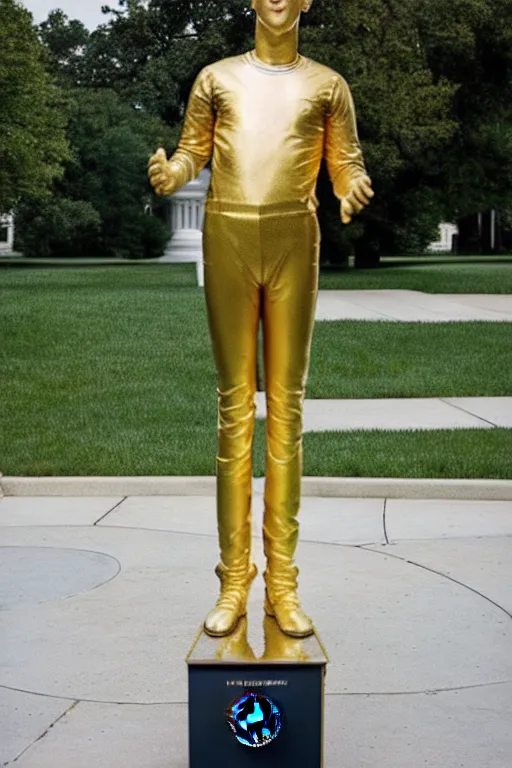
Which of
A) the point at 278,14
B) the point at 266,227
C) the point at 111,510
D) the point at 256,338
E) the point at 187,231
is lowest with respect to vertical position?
the point at 111,510

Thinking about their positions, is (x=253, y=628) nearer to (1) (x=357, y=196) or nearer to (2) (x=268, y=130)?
(1) (x=357, y=196)

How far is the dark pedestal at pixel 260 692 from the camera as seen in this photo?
12.2 ft

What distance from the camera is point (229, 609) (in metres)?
3.96

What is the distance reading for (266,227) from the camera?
12.4 feet

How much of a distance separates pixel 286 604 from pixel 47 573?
285cm

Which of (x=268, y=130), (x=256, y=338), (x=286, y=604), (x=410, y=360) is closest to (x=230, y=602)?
(x=286, y=604)

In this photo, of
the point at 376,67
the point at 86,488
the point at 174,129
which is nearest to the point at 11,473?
the point at 86,488

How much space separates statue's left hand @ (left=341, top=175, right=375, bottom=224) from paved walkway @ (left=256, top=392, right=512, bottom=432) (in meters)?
6.65

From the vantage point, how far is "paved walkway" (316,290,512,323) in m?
19.5

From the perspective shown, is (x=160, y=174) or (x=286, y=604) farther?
(x=286, y=604)

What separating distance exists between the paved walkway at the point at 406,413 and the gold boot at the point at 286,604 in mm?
6426

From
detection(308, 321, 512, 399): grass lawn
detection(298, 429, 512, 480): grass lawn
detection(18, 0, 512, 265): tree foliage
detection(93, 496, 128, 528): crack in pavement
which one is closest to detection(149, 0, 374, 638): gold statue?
detection(93, 496, 128, 528): crack in pavement

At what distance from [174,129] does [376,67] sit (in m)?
22.6

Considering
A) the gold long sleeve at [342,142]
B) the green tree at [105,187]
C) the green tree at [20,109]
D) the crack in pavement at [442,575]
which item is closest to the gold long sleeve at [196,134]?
the gold long sleeve at [342,142]
